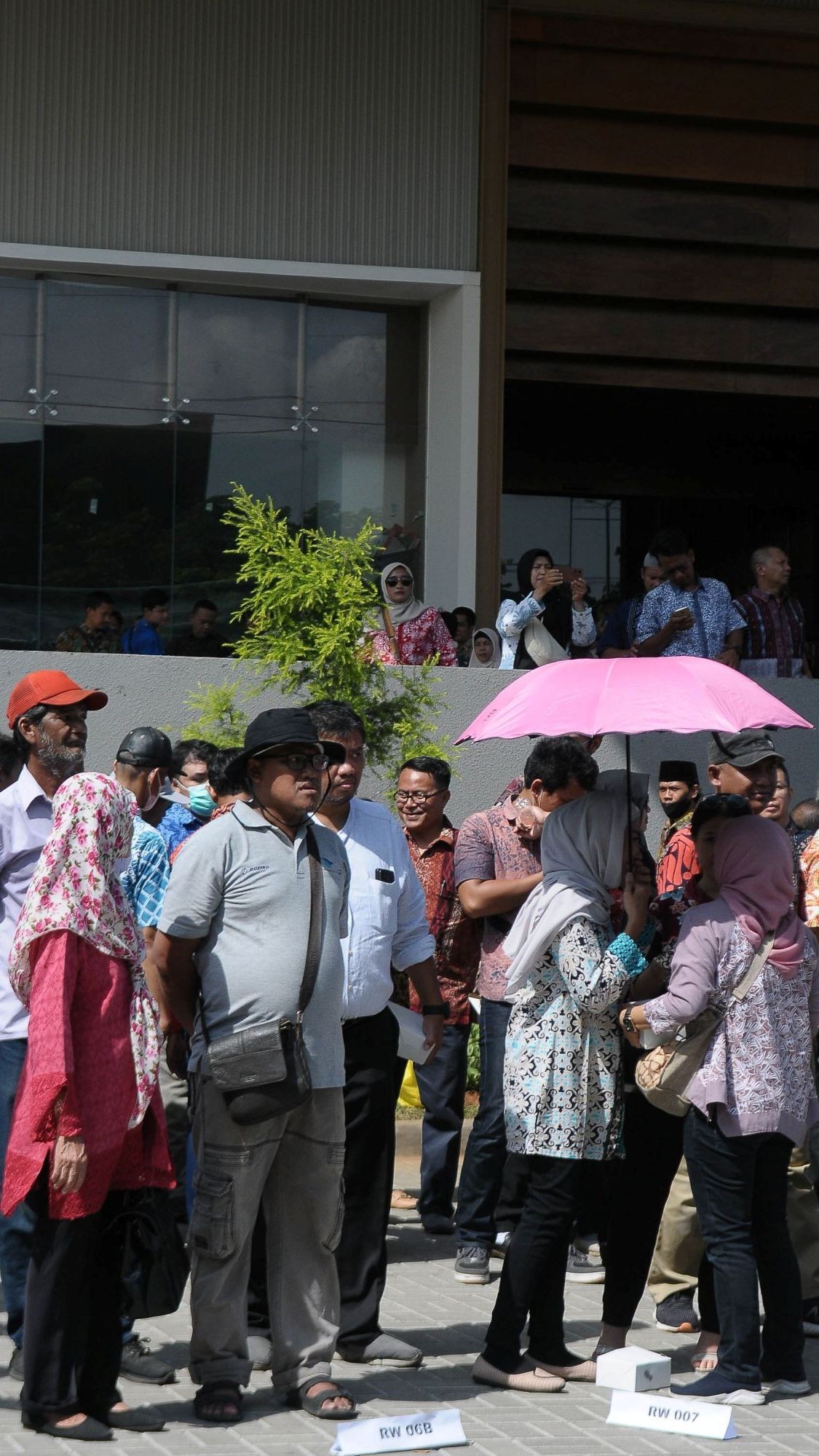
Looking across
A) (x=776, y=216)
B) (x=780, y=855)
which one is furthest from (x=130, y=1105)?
(x=776, y=216)

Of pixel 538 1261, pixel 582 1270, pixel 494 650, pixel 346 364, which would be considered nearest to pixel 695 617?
pixel 494 650

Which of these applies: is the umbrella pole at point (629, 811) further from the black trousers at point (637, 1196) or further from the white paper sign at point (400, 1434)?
the white paper sign at point (400, 1434)

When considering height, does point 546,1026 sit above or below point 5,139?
below

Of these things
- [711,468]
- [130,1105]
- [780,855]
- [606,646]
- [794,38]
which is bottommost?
[130,1105]

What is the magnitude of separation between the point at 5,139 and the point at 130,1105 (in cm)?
1304

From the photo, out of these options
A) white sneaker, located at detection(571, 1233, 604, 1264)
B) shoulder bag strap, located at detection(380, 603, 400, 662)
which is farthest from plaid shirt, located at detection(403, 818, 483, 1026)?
shoulder bag strap, located at detection(380, 603, 400, 662)

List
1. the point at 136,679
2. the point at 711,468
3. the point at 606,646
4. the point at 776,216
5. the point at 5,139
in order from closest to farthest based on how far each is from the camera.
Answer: the point at 136,679
the point at 606,646
the point at 5,139
the point at 776,216
the point at 711,468

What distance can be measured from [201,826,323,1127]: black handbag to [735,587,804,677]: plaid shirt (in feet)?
29.1

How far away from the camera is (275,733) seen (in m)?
5.18

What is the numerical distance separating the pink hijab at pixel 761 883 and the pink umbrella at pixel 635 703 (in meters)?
0.34

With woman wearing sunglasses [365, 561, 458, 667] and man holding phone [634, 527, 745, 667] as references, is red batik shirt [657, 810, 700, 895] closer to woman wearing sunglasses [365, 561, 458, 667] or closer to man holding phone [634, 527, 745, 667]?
man holding phone [634, 527, 745, 667]

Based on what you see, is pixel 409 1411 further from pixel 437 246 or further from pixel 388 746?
pixel 437 246

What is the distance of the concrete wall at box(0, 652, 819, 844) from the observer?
1254 cm

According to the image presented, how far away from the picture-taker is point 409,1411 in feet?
17.1
